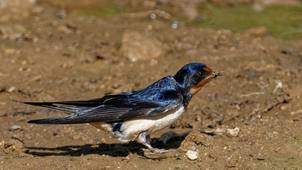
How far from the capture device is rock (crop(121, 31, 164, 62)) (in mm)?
8562

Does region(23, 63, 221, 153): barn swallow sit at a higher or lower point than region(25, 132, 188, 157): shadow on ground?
higher

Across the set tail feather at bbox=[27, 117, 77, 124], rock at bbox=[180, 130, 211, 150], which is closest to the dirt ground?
rock at bbox=[180, 130, 211, 150]

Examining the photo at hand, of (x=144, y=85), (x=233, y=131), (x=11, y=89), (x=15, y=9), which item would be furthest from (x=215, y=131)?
(x=15, y=9)

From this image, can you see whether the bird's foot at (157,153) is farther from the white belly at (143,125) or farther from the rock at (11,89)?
the rock at (11,89)

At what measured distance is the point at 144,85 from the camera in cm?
799

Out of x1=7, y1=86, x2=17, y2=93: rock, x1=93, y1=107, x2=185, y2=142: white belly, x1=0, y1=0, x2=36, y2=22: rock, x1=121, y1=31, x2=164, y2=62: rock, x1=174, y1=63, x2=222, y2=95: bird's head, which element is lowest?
x1=7, y1=86, x2=17, y2=93: rock

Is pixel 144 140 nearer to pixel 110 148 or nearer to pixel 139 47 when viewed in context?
pixel 110 148

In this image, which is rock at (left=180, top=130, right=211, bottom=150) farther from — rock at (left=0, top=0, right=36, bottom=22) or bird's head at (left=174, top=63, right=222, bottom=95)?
rock at (left=0, top=0, right=36, bottom=22)

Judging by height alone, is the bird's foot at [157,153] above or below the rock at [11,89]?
above

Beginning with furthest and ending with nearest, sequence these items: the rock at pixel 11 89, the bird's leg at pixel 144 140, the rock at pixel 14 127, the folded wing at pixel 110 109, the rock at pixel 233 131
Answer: the rock at pixel 11 89, the rock at pixel 14 127, the rock at pixel 233 131, the bird's leg at pixel 144 140, the folded wing at pixel 110 109

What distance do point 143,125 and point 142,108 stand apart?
106 mm

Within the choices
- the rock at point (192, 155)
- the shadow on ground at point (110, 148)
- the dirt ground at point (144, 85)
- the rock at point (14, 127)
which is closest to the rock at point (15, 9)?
the dirt ground at point (144, 85)

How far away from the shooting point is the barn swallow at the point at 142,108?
234 inches

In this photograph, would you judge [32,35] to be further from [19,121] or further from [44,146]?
[44,146]
